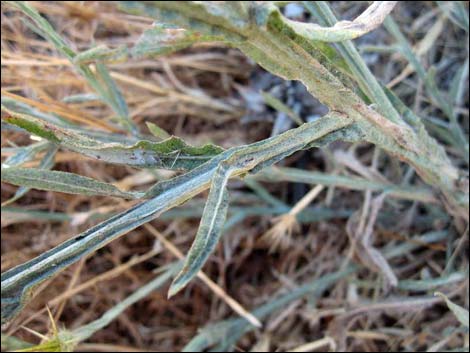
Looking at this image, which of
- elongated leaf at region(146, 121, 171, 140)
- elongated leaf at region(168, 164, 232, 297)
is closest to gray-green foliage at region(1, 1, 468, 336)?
elongated leaf at region(168, 164, 232, 297)

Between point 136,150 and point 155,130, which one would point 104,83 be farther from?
point 136,150

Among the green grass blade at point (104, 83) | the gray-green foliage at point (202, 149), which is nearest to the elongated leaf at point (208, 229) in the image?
the gray-green foliage at point (202, 149)

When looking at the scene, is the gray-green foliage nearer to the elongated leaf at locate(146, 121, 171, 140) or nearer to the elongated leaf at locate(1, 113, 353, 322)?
the elongated leaf at locate(1, 113, 353, 322)

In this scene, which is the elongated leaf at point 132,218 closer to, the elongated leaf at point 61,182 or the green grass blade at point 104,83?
the elongated leaf at point 61,182

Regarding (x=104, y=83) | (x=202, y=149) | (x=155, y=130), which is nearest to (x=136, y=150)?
(x=202, y=149)

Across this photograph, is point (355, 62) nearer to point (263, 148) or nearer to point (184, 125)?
point (263, 148)

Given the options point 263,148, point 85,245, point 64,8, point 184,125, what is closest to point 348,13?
point 184,125

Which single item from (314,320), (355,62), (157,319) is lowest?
(157,319)
